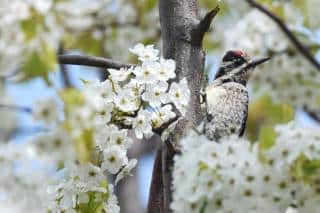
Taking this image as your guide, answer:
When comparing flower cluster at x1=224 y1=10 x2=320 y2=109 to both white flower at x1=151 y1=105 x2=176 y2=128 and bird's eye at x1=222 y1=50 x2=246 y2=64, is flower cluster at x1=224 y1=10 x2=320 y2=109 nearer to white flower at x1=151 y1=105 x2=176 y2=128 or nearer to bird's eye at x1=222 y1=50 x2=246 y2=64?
bird's eye at x1=222 y1=50 x2=246 y2=64

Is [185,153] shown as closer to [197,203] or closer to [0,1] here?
[197,203]

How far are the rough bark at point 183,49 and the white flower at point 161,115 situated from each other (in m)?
0.08

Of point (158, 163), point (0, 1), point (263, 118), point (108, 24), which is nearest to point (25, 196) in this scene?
point (0, 1)

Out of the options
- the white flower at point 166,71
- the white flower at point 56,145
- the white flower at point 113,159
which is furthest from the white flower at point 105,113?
the white flower at point 56,145

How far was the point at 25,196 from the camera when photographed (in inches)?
207

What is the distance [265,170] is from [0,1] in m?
2.82

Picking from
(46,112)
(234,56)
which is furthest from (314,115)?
(46,112)

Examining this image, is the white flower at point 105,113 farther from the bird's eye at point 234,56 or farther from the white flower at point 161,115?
the bird's eye at point 234,56

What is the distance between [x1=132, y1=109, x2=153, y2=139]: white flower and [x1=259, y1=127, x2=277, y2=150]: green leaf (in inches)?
26.7

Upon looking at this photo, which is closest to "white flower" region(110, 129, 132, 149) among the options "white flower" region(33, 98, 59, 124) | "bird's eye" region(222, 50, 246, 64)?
"white flower" region(33, 98, 59, 124)

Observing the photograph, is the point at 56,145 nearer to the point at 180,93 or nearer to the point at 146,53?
the point at 180,93

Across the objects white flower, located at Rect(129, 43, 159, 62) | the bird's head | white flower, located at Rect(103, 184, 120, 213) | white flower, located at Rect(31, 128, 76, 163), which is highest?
the bird's head

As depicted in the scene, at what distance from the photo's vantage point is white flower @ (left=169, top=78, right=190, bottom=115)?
3189 millimetres

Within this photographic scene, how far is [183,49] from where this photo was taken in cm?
354
